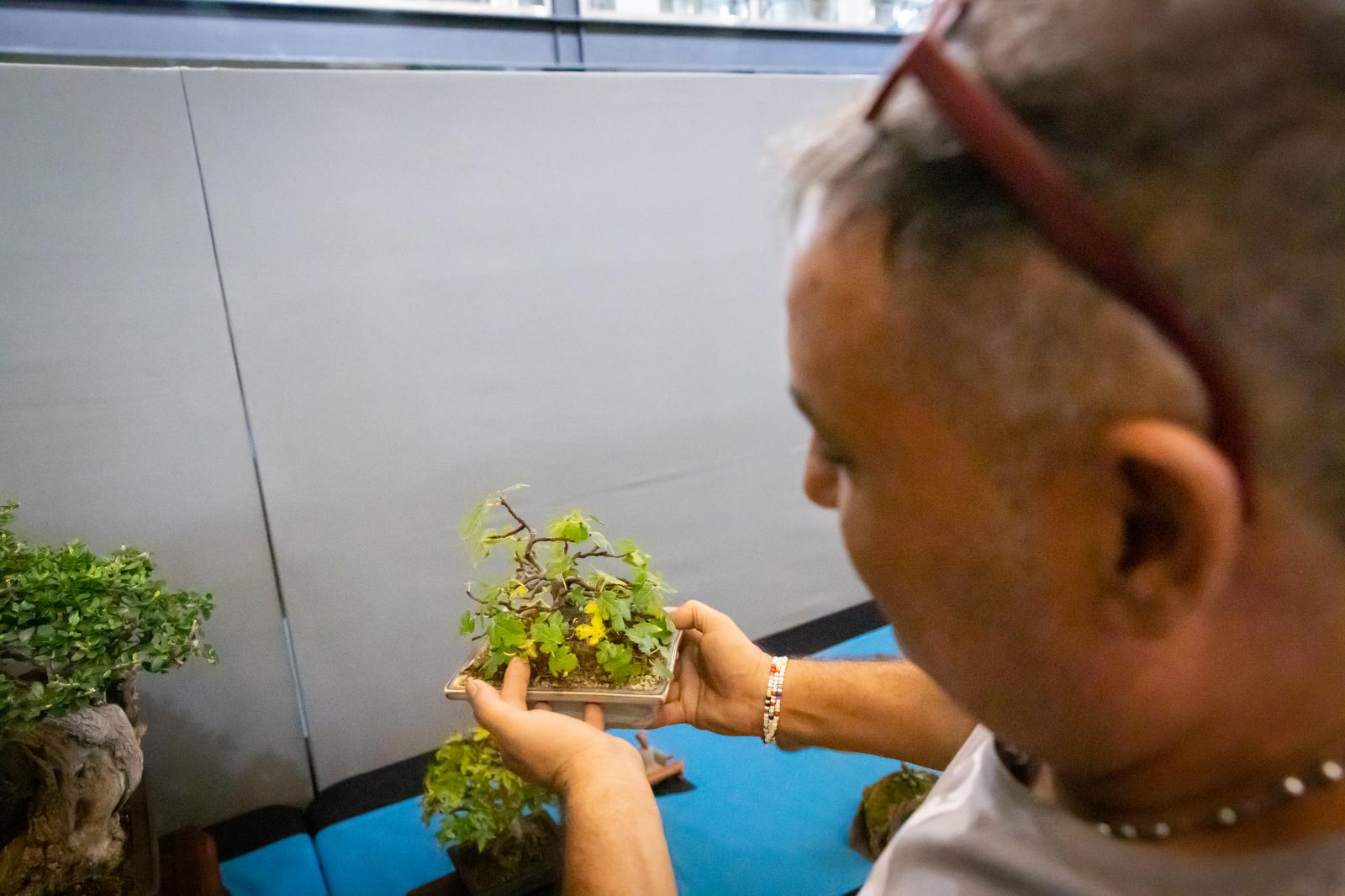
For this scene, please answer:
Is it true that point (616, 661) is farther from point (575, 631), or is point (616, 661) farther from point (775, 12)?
point (775, 12)

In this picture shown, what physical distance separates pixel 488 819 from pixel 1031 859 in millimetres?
844

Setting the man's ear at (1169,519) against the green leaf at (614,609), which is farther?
the green leaf at (614,609)

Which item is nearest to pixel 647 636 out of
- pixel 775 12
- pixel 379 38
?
pixel 379 38

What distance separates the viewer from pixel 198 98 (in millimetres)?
1310

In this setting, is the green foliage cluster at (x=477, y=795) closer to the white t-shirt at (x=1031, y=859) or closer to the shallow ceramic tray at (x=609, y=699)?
the shallow ceramic tray at (x=609, y=699)

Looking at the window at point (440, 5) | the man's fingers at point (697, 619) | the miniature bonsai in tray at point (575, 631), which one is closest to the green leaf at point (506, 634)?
the miniature bonsai in tray at point (575, 631)

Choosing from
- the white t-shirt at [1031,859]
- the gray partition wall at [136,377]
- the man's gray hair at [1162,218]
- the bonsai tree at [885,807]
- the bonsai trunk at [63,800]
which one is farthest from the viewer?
the bonsai tree at [885,807]

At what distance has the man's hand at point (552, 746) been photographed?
90 centimetres

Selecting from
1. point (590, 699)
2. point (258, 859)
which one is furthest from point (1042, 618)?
point (258, 859)

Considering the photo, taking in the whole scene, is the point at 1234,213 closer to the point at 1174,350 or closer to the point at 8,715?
the point at 1174,350

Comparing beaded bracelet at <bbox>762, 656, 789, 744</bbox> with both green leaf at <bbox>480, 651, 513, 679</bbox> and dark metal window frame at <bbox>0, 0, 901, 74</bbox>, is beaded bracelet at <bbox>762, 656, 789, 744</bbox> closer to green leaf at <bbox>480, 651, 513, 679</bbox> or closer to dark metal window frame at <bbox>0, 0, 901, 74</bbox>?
green leaf at <bbox>480, 651, 513, 679</bbox>

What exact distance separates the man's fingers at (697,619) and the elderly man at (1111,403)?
615mm

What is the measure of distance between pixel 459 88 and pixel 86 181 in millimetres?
607

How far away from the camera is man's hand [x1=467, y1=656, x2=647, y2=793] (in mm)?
900
